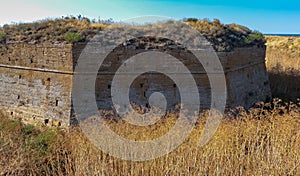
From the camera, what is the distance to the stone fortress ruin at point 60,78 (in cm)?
841

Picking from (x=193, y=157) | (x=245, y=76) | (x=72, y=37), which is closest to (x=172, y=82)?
(x=72, y=37)

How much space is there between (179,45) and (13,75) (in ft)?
17.3

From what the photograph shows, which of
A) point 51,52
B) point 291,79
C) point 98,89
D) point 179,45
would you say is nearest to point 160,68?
point 179,45

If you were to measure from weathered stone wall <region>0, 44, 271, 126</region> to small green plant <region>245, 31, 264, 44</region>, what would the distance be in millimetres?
1610

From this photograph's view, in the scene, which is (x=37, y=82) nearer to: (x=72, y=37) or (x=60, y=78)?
(x=60, y=78)

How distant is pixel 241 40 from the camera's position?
1109cm

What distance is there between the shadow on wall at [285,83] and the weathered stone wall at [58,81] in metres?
5.31

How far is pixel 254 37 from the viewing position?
40.4 ft

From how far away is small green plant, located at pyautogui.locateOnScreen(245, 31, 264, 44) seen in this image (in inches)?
455

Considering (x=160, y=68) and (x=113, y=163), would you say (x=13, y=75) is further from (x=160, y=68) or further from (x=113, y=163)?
(x=113, y=163)

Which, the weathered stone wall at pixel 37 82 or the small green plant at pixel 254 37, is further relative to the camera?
the small green plant at pixel 254 37

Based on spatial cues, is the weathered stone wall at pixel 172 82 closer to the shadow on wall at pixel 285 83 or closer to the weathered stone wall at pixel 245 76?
the weathered stone wall at pixel 245 76

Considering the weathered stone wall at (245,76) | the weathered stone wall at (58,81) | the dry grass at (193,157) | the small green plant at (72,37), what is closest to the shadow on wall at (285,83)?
the weathered stone wall at (245,76)

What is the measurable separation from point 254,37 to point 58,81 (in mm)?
8076
